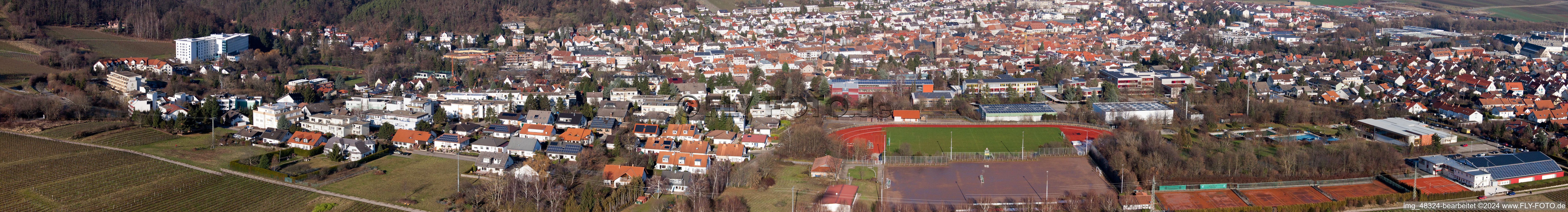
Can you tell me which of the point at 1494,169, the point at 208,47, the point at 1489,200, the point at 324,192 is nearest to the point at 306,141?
the point at 324,192

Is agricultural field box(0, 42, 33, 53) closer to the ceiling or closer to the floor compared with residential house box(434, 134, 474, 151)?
closer to the ceiling

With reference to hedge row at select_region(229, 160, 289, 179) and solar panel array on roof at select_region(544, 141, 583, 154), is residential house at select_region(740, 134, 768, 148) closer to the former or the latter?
solar panel array on roof at select_region(544, 141, 583, 154)

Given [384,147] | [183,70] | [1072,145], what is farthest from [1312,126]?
[183,70]

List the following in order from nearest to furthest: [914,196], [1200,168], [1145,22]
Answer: [914,196] < [1200,168] < [1145,22]

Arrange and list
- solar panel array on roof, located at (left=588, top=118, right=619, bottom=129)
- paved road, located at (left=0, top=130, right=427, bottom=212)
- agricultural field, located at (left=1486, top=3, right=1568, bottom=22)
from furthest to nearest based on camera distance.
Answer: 1. agricultural field, located at (left=1486, top=3, right=1568, bottom=22)
2. solar panel array on roof, located at (left=588, top=118, right=619, bottom=129)
3. paved road, located at (left=0, top=130, right=427, bottom=212)

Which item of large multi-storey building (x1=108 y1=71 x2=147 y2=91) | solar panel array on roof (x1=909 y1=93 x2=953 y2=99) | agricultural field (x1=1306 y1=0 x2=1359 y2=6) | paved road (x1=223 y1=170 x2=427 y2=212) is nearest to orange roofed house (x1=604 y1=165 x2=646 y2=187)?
paved road (x1=223 y1=170 x2=427 y2=212)

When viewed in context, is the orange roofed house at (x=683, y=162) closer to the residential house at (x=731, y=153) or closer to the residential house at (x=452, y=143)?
the residential house at (x=731, y=153)

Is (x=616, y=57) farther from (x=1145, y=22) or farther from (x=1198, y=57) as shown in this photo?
(x=1145, y=22)

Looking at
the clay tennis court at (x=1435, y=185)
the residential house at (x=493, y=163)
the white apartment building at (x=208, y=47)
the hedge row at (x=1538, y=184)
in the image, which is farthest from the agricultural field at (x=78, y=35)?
the hedge row at (x=1538, y=184)
